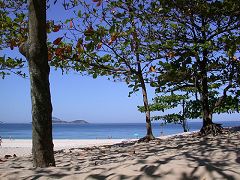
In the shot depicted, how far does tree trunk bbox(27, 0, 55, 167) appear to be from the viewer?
17.0 feet

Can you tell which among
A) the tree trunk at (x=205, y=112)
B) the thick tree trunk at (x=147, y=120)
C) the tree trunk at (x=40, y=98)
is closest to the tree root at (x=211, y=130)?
the tree trunk at (x=205, y=112)

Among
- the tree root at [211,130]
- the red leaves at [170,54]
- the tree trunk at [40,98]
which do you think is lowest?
the tree root at [211,130]

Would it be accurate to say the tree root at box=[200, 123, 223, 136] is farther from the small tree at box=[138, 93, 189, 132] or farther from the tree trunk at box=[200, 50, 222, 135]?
the small tree at box=[138, 93, 189, 132]

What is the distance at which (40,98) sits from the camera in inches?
204

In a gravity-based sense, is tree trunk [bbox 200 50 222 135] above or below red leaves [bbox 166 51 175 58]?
below

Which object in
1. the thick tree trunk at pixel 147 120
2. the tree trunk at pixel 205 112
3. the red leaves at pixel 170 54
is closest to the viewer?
the red leaves at pixel 170 54

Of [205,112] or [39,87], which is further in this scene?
[205,112]

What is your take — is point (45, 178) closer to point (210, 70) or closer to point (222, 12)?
point (222, 12)

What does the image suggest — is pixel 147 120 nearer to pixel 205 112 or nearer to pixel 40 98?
pixel 205 112

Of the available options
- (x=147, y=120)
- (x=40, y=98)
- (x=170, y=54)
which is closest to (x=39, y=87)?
(x=40, y=98)

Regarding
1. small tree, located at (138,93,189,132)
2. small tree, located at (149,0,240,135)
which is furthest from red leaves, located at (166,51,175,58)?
small tree, located at (138,93,189,132)

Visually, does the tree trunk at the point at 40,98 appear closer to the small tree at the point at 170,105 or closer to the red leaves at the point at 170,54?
the red leaves at the point at 170,54

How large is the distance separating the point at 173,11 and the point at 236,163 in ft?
22.9

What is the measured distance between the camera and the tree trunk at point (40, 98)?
518 centimetres
